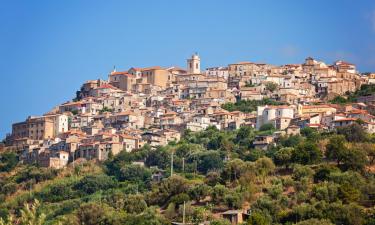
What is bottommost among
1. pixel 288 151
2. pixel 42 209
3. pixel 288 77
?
pixel 42 209

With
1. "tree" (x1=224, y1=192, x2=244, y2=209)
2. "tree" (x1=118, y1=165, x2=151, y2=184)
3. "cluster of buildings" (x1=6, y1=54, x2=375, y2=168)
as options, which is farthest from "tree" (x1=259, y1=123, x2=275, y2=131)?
"tree" (x1=224, y1=192, x2=244, y2=209)

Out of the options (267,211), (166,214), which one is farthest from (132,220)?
(267,211)

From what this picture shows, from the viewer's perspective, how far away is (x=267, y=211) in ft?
141

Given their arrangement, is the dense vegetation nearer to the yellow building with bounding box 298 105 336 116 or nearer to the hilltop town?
the hilltop town

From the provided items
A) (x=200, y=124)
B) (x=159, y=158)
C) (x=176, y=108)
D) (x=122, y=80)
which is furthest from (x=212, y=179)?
(x=122, y=80)

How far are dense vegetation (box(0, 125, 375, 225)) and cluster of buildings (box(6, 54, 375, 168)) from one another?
207cm

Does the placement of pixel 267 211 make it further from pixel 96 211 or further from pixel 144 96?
pixel 144 96

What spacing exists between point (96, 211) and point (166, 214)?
3.38 m

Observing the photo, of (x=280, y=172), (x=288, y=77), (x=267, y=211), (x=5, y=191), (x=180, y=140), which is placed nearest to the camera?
(x=267, y=211)

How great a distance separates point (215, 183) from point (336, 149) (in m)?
6.32

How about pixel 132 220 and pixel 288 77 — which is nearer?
pixel 132 220

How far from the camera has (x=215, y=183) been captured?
50.2 m

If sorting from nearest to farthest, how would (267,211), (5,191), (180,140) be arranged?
(267,211)
(5,191)
(180,140)

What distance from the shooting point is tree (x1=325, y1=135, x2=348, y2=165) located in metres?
48.9
